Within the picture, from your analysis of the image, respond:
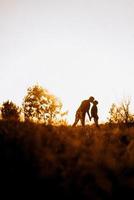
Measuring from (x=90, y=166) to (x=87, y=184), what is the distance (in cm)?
41

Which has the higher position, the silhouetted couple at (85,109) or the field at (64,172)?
the silhouetted couple at (85,109)

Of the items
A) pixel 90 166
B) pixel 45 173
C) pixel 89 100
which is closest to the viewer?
pixel 45 173

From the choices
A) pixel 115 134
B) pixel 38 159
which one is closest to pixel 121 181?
pixel 38 159

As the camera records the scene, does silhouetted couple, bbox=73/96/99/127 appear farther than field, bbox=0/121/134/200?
Yes

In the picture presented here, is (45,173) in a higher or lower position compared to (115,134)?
lower

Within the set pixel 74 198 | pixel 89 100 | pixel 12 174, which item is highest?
pixel 89 100

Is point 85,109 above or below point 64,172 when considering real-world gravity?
above

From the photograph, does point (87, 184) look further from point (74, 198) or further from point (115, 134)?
point (115, 134)

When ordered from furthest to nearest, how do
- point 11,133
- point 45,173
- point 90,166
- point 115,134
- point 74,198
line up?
point 115,134 < point 11,133 < point 90,166 < point 45,173 < point 74,198

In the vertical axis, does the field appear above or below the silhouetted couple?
below

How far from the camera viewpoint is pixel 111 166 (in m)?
5.00

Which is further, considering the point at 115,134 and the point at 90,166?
the point at 115,134

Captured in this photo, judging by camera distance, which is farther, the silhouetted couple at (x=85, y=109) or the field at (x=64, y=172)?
the silhouetted couple at (x=85, y=109)

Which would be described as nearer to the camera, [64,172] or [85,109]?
[64,172]
